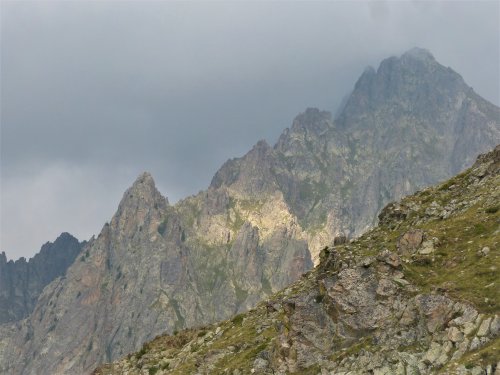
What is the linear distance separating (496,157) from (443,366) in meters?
41.5

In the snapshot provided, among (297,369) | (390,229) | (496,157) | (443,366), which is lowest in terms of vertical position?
(443,366)

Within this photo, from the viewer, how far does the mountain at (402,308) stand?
128ft

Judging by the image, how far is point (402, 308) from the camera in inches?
1757

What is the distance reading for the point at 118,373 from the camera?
3194 inches

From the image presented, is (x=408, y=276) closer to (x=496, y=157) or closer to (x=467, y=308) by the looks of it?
(x=467, y=308)

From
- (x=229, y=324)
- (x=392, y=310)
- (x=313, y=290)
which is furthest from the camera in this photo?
(x=229, y=324)

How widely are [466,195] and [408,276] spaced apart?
22412 mm

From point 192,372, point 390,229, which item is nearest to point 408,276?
point 390,229

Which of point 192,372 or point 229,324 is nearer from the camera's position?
point 192,372

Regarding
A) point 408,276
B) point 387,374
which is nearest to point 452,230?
point 408,276

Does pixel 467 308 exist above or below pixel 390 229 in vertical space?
below

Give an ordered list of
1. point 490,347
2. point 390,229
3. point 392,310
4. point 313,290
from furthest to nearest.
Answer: point 390,229 < point 313,290 < point 392,310 < point 490,347

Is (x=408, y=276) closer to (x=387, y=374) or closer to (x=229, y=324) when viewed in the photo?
(x=387, y=374)

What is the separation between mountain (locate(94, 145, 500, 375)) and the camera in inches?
1538
